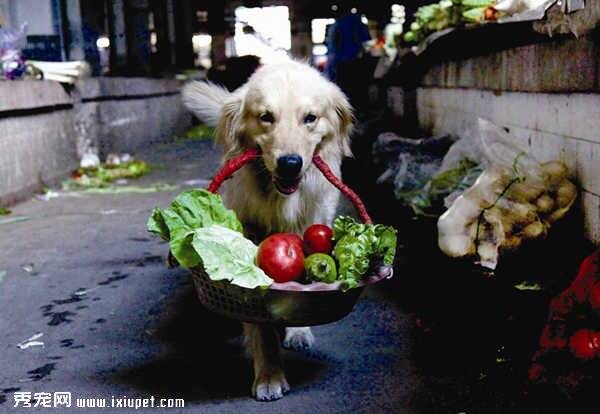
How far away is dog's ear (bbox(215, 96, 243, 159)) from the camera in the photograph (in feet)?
12.5

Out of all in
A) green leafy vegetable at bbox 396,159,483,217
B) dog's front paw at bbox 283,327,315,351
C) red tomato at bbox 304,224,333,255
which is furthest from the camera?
green leafy vegetable at bbox 396,159,483,217

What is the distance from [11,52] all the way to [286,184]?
5798 millimetres

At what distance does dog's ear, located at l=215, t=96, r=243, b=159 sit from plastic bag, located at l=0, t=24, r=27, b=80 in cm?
486

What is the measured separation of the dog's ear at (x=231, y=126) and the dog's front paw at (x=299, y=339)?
3.32ft

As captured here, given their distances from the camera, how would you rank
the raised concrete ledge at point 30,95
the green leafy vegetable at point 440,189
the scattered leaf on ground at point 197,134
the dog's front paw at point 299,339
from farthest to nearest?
the scattered leaf on ground at point 197,134, the raised concrete ledge at point 30,95, the green leafy vegetable at point 440,189, the dog's front paw at point 299,339

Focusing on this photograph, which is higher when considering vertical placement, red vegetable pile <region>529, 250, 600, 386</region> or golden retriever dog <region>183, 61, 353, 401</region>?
golden retriever dog <region>183, 61, 353, 401</region>

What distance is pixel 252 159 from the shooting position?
3.61 metres

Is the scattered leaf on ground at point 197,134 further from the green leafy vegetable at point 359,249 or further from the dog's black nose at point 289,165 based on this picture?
the green leafy vegetable at point 359,249

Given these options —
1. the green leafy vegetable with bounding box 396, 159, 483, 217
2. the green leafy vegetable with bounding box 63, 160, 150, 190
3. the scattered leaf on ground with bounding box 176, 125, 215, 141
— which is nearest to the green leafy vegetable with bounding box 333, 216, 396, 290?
the green leafy vegetable with bounding box 396, 159, 483, 217

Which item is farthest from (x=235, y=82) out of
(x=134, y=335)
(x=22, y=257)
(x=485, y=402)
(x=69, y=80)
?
(x=485, y=402)

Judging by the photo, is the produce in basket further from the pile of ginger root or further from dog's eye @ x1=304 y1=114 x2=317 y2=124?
the pile of ginger root

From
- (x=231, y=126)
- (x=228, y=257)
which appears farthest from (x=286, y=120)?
A: (x=228, y=257)

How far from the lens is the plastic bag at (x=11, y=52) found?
779 centimetres

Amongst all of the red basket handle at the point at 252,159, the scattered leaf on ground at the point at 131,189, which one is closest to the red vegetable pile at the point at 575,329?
the red basket handle at the point at 252,159
